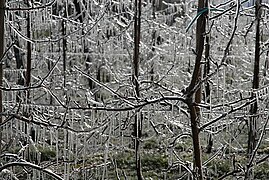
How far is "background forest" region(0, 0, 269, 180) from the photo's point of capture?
129 centimetres

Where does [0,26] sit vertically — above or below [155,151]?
A: above

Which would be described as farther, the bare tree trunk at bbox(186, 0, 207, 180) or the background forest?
the background forest

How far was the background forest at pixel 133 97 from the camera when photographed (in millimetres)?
1285

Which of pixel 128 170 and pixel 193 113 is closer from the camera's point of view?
pixel 193 113

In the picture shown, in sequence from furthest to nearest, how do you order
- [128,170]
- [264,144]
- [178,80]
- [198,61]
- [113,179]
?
[178,80] < [264,144] < [128,170] < [113,179] < [198,61]

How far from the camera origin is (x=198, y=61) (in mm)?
1161

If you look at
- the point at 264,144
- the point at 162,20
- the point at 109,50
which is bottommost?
the point at 264,144

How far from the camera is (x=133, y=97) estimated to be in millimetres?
1427

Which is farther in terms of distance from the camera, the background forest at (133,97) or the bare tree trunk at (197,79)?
the background forest at (133,97)

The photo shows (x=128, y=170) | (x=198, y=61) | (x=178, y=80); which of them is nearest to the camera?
(x=198, y=61)

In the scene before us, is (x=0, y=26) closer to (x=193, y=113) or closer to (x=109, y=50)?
(x=193, y=113)

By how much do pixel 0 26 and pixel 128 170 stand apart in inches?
113

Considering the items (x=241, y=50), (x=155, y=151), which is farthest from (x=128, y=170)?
(x=241, y=50)

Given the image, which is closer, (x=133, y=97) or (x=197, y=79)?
(x=197, y=79)
